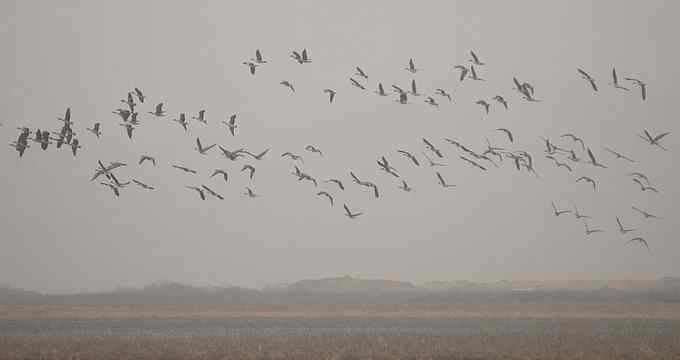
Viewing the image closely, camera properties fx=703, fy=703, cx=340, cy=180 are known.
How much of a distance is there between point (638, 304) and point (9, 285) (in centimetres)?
6933

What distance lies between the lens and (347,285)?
3563 inches

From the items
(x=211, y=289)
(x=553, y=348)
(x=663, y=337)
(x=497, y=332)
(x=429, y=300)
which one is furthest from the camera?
(x=211, y=289)

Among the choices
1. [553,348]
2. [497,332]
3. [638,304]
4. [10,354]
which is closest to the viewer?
[10,354]

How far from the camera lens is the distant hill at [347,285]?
8794 centimetres

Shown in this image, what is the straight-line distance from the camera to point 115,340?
133 feet

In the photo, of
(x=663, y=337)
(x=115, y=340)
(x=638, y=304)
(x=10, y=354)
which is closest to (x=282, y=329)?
(x=115, y=340)

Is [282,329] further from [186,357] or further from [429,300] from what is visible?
[429,300]

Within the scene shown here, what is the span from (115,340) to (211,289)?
39.4 metres

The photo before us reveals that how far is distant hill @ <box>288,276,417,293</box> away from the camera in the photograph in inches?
3462

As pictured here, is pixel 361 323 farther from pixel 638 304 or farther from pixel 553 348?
pixel 638 304

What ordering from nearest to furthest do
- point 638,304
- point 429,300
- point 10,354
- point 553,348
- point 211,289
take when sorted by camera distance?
point 10,354, point 553,348, point 638,304, point 429,300, point 211,289

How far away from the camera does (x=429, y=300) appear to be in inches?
2800

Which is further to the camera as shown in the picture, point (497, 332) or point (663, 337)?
point (497, 332)

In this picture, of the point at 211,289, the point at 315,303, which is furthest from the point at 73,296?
the point at 315,303
